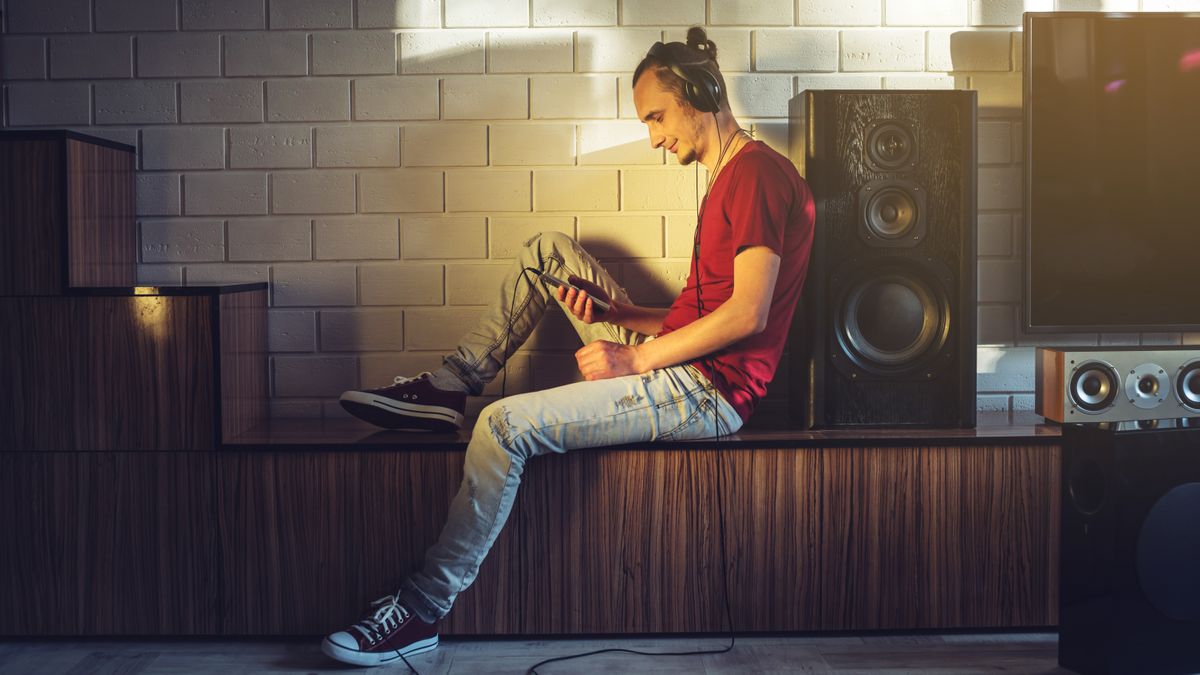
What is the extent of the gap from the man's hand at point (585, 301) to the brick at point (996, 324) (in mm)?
1022

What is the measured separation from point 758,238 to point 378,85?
1.11 m

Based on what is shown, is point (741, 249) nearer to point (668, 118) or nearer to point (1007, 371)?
point (668, 118)

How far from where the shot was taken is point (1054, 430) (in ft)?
7.16

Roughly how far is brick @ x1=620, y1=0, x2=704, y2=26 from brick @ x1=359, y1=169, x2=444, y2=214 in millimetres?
626

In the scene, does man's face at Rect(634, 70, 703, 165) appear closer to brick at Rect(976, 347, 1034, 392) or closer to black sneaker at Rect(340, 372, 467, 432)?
black sneaker at Rect(340, 372, 467, 432)

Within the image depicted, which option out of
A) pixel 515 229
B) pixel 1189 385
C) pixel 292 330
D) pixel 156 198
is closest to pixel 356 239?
pixel 292 330

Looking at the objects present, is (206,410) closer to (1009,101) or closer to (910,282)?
(910,282)

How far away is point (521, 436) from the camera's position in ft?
6.43

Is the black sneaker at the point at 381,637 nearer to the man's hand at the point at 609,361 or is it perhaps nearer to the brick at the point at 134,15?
the man's hand at the point at 609,361

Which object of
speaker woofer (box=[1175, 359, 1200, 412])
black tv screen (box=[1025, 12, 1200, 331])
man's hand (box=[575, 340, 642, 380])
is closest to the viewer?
man's hand (box=[575, 340, 642, 380])

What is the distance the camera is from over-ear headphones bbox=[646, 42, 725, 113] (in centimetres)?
208

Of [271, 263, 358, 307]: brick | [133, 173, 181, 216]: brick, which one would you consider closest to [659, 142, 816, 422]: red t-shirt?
[271, 263, 358, 307]: brick

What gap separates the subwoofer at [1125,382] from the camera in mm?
2148

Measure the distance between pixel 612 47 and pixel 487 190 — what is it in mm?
480
